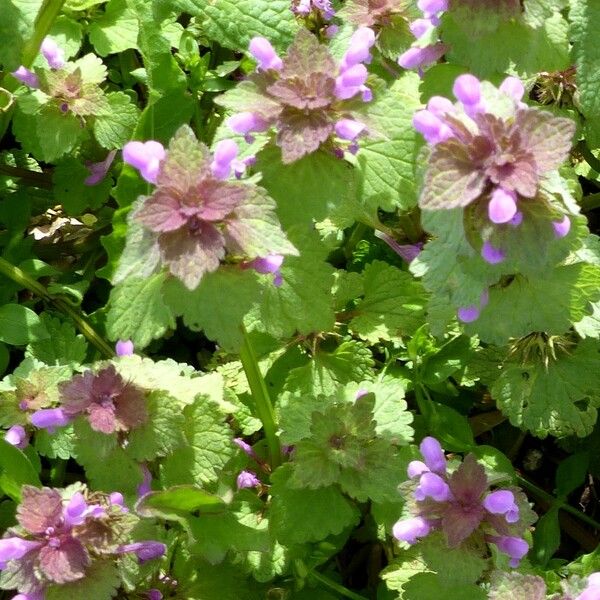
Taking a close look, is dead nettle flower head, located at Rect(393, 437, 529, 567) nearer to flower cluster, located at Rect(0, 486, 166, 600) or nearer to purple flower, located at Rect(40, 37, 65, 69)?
A: flower cluster, located at Rect(0, 486, 166, 600)

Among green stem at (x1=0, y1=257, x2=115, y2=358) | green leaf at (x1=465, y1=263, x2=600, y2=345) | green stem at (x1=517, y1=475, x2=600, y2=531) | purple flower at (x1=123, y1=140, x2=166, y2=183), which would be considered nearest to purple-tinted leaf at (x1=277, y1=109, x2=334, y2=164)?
purple flower at (x1=123, y1=140, x2=166, y2=183)

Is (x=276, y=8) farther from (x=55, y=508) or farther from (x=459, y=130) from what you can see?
(x=55, y=508)

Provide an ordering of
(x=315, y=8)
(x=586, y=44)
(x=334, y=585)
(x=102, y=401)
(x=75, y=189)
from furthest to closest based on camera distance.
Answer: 1. (x=75, y=189)
2. (x=315, y=8)
3. (x=334, y=585)
4. (x=586, y=44)
5. (x=102, y=401)

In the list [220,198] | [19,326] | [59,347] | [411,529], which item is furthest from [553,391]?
[19,326]

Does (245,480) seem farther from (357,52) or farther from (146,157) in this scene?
(357,52)

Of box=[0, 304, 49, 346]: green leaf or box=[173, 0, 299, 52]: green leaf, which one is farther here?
box=[0, 304, 49, 346]: green leaf

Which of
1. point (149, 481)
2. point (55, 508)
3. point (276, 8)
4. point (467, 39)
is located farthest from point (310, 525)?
point (276, 8)
